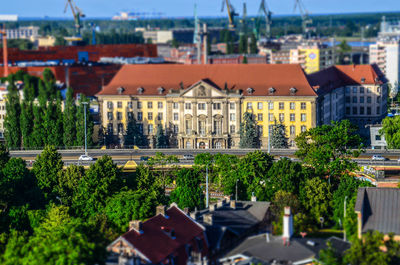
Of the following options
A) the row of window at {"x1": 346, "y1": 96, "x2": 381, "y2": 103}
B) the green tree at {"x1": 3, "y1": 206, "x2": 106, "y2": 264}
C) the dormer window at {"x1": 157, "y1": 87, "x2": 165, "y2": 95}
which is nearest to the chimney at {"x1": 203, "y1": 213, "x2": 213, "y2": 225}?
the green tree at {"x1": 3, "y1": 206, "x2": 106, "y2": 264}

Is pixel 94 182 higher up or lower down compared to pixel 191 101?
lower down

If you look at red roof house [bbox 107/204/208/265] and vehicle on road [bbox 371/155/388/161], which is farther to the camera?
vehicle on road [bbox 371/155/388/161]

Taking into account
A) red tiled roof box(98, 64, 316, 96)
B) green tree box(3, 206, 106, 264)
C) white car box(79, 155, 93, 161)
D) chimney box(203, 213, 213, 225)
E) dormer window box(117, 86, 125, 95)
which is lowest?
green tree box(3, 206, 106, 264)

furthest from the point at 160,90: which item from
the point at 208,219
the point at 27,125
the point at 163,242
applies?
the point at 163,242

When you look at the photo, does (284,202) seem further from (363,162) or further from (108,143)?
(108,143)

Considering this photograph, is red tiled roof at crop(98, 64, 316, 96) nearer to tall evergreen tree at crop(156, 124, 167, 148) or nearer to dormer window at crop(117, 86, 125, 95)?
dormer window at crop(117, 86, 125, 95)

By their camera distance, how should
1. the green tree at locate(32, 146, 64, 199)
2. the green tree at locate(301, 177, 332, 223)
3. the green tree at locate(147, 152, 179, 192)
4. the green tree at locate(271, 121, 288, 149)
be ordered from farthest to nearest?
1. the green tree at locate(271, 121, 288, 149)
2. the green tree at locate(147, 152, 179, 192)
3. the green tree at locate(32, 146, 64, 199)
4. the green tree at locate(301, 177, 332, 223)

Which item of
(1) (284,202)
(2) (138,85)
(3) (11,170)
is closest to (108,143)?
(2) (138,85)
